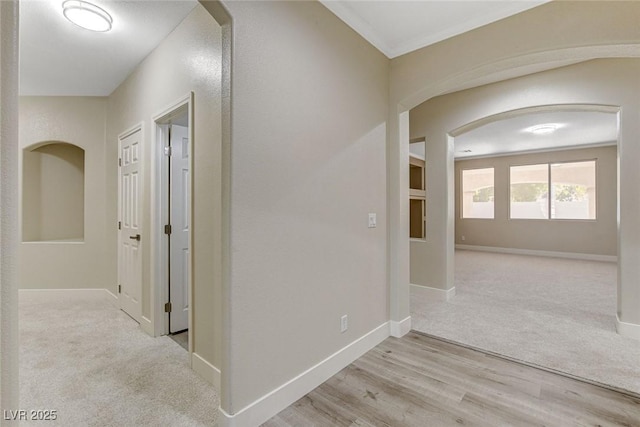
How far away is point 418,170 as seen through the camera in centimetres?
591

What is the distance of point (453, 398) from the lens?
202cm

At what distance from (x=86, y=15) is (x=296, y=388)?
3368mm

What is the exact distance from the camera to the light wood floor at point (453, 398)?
181 cm

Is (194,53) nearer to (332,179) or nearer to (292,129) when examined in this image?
(292,129)

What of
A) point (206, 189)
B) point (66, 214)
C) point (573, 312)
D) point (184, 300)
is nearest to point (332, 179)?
point (206, 189)

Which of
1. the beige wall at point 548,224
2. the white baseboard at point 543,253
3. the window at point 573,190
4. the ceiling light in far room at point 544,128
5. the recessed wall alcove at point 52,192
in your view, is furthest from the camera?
the window at point 573,190

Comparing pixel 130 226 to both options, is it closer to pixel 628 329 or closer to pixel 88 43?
pixel 88 43

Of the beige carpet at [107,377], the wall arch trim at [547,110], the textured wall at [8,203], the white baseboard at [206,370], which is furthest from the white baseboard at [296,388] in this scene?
the wall arch trim at [547,110]

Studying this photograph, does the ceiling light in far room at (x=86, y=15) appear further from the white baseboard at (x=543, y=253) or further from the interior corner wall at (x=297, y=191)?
the white baseboard at (x=543, y=253)

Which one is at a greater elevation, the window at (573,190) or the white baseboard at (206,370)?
the window at (573,190)


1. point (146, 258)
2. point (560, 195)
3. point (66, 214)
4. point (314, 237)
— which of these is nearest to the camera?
point (314, 237)

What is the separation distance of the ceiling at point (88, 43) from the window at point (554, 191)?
9300mm

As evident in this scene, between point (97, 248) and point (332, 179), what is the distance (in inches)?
162

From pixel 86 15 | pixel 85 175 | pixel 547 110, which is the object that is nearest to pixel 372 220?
pixel 547 110
